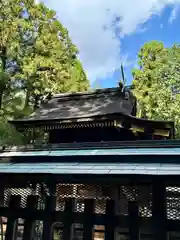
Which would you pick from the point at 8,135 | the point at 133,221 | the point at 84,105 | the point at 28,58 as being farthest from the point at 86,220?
the point at 28,58

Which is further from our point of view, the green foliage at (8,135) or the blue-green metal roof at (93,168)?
the green foliage at (8,135)

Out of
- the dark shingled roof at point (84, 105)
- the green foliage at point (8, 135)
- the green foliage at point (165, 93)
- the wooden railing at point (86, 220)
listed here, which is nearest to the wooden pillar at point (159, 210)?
the wooden railing at point (86, 220)

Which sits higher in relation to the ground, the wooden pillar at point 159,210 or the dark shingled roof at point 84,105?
the dark shingled roof at point 84,105

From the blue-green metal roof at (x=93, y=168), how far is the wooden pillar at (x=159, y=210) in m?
0.16

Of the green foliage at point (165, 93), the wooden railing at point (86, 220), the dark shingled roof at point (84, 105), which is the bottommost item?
the wooden railing at point (86, 220)

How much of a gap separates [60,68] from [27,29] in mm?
2916

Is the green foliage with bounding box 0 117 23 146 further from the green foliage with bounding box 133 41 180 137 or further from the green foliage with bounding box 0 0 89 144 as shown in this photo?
the green foliage with bounding box 133 41 180 137

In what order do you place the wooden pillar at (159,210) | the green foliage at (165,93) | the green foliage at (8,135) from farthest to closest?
the green foliage at (165,93) → the green foliage at (8,135) → the wooden pillar at (159,210)

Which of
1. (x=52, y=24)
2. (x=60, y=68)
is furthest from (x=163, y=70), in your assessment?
(x=52, y=24)

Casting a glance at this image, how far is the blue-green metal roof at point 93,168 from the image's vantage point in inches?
102

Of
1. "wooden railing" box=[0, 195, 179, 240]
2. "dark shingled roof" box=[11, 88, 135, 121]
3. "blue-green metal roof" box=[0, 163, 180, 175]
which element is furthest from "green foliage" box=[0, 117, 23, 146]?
"wooden railing" box=[0, 195, 179, 240]

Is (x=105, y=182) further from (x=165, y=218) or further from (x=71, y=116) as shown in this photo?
(x=71, y=116)

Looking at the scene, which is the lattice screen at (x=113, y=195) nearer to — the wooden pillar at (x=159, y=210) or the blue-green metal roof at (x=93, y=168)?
the wooden pillar at (x=159, y=210)

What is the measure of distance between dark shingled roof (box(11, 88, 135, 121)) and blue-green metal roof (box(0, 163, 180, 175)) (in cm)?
597
